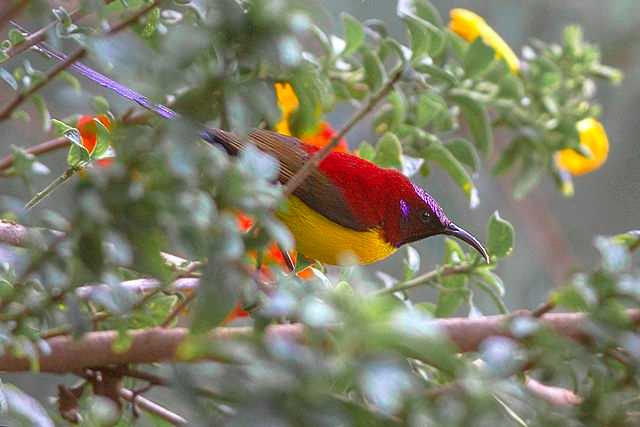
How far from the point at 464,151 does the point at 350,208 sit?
0.76ft

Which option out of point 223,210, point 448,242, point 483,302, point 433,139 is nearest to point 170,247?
point 223,210

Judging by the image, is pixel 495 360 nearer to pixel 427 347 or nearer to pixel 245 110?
pixel 427 347

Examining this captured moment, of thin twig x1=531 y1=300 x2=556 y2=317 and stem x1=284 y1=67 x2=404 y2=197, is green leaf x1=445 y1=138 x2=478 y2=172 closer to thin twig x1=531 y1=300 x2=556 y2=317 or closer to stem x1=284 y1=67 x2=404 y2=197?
stem x1=284 y1=67 x2=404 y2=197

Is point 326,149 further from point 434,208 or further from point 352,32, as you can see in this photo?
point 434,208

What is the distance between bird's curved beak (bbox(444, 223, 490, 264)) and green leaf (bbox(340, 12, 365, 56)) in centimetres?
32

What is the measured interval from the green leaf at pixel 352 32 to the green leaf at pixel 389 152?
0.47ft

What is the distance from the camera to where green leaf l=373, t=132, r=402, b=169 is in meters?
1.44

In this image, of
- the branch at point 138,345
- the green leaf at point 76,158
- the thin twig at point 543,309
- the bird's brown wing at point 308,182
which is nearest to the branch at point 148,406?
the branch at point 138,345

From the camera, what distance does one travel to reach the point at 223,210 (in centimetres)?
63

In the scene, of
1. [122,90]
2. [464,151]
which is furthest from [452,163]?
[122,90]

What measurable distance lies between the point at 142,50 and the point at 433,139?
2.95 ft

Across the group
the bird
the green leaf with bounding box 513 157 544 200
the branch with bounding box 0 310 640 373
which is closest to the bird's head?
the bird

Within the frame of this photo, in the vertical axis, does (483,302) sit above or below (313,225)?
below

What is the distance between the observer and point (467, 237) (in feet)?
4.95
